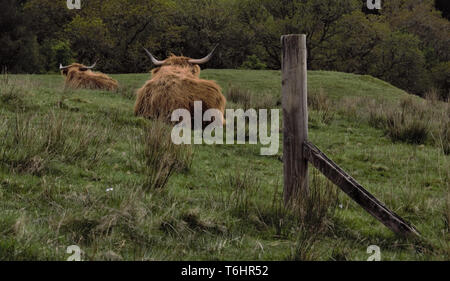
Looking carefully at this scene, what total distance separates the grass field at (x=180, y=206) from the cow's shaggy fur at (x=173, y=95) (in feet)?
3.07

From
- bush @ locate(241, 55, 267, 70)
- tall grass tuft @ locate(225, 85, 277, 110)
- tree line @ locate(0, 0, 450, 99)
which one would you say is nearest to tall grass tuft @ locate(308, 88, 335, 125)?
tall grass tuft @ locate(225, 85, 277, 110)

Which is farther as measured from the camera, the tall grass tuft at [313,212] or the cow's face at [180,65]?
the cow's face at [180,65]

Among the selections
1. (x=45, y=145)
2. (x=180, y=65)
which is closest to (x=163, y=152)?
(x=45, y=145)

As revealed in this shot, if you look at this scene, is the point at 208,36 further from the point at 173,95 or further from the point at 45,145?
the point at 45,145

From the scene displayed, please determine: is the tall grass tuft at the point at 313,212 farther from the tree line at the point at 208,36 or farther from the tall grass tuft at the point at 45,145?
the tree line at the point at 208,36

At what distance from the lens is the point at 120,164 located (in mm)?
4844

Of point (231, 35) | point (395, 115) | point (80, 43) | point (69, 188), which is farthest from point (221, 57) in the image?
point (69, 188)

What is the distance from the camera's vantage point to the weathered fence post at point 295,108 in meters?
3.47

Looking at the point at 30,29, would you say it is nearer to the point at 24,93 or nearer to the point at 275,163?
the point at 24,93

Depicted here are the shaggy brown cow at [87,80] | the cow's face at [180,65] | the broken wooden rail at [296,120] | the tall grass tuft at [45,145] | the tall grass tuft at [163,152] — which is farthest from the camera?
the shaggy brown cow at [87,80]

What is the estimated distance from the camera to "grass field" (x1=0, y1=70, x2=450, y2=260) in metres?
2.91

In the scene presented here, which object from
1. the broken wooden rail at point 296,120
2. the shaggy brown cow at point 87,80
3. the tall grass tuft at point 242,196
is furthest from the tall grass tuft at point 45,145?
the shaggy brown cow at point 87,80

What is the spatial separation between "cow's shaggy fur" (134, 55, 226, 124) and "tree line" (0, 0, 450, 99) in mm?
22772
